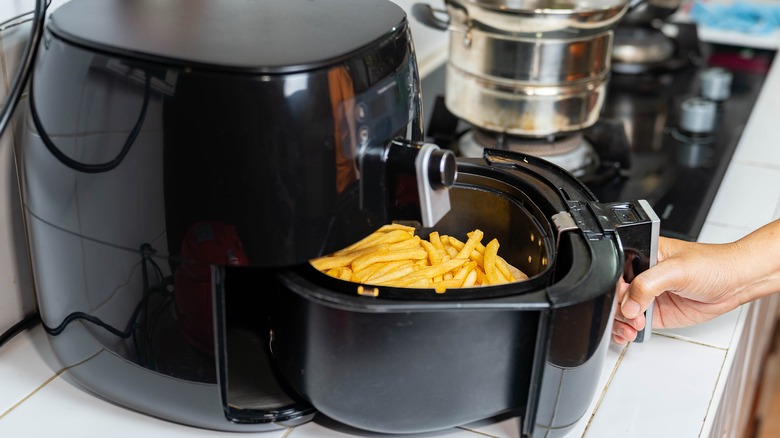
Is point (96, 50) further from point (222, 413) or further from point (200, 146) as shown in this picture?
point (222, 413)

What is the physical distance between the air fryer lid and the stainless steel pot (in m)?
0.37

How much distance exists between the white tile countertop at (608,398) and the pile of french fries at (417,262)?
0.13m

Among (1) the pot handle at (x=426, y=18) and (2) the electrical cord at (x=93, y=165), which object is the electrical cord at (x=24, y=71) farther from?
(1) the pot handle at (x=426, y=18)

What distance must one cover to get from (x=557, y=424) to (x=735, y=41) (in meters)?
1.28

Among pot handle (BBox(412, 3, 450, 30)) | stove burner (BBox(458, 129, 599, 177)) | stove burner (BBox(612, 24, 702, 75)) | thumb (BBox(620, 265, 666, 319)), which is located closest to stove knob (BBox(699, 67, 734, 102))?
stove burner (BBox(612, 24, 702, 75))

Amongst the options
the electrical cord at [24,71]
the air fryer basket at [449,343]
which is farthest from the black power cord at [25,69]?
the air fryer basket at [449,343]

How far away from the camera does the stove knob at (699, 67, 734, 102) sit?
1.46 meters

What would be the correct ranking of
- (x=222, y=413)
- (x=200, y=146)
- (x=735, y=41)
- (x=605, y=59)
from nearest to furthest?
1. (x=200, y=146)
2. (x=222, y=413)
3. (x=605, y=59)
4. (x=735, y=41)

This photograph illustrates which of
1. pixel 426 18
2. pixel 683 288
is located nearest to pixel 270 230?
pixel 683 288

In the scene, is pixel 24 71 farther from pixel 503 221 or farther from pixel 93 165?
pixel 503 221

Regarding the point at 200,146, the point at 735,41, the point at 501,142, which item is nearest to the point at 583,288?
the point at 200,146

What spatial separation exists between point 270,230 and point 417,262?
163 millimetres

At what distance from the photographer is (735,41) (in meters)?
1.75

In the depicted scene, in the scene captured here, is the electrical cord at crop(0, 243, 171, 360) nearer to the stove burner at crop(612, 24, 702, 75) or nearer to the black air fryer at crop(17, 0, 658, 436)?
the black air fryer at crop(17, 0, 658, 436)
